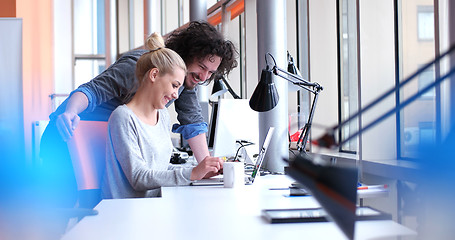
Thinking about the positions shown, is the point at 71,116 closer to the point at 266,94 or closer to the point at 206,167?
the point at 206,167

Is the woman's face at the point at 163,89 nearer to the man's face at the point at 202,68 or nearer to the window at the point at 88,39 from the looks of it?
the man's face at the point at 202,68

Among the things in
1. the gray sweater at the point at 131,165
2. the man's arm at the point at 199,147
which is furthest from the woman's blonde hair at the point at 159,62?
the man's arm at the point at 199,147

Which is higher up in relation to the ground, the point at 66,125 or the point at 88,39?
the point at 88,39

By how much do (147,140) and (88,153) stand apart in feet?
0.74

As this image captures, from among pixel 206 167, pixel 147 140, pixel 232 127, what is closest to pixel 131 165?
pixel 147 140

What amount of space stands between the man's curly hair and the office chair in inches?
22.8

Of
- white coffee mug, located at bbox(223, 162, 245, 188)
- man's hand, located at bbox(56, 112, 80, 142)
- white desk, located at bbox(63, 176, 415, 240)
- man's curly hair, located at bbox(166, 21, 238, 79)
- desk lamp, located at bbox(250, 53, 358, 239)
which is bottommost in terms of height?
white desk, located at bbox(63, 176, 415, 240)

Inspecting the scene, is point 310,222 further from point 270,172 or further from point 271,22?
point 271,22

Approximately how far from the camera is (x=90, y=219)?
1.10 metres

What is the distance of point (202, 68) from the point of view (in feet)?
7.13

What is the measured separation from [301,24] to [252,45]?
1123 mm

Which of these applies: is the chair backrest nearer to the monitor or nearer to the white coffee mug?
the white coffee mug

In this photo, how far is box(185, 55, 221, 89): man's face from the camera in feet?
7.09

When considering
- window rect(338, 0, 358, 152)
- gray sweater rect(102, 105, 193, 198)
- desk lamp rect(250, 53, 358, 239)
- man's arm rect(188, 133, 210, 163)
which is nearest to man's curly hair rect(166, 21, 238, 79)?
man's arm rect(188, 133, 210, 163)
